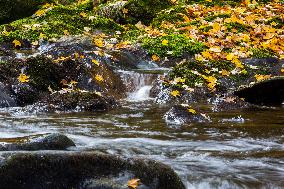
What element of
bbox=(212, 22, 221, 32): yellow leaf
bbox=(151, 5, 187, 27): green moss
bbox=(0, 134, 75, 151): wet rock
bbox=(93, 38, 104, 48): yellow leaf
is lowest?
bbox=(0, 134, 75, 151): wet rock

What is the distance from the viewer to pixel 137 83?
26.2 ft

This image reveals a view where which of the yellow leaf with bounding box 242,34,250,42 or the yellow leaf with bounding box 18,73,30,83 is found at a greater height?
the yellow leaf with bounding box 242,34,250,42

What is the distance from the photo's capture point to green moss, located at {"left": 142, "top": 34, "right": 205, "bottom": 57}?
9.30m

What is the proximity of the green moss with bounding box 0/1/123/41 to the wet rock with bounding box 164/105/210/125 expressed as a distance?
16.8 ft

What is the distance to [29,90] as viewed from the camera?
6.88 meters

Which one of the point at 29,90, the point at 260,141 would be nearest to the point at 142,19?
the point at 29,90

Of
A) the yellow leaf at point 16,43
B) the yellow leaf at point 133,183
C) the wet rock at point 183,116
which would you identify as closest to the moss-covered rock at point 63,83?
the wet rock at point 183,116

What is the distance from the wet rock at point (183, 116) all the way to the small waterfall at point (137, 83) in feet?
6.02

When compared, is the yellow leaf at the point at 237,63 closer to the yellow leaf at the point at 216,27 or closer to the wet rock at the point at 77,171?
the yellow leaf at the point at 216,27

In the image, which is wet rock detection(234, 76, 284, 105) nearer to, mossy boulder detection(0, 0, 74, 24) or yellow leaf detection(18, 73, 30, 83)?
yellow leaf detection(18, 73, 30, 83)

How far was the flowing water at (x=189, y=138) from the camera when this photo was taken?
12.1 ft

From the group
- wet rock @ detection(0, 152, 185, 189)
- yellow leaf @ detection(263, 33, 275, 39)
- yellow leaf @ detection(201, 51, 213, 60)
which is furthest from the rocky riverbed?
yellow leaf @ detection(263, 33, 275, 39)

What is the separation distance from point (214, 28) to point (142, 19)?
2941 millimetres

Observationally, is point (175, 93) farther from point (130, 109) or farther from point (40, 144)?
point (40, 144)
